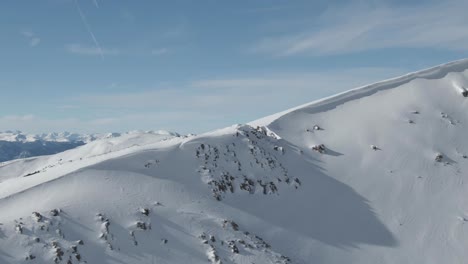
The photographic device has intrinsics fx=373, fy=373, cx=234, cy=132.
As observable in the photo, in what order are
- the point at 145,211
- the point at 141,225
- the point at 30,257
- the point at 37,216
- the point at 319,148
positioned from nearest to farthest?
the point at 30,257 < the point at 37,216 < the point at 141,225 < the point at 145,211 < the point at 319,148

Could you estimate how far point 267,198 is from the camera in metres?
29.0

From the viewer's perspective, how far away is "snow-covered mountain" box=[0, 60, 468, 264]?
845 inches

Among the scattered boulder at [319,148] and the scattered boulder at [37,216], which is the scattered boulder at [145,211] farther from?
the scattered boulder at [319,148]

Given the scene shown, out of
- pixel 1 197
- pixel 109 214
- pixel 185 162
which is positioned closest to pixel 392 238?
pixel 185 162

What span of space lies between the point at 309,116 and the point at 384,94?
1227 cm

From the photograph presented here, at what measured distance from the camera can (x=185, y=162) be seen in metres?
30.2

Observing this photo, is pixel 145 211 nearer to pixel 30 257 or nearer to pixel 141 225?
pixel 141 225

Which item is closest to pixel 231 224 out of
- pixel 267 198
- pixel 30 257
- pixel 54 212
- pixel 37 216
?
pixel 267 198

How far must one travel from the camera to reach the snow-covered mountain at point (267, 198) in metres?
21.5

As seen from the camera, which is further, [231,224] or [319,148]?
[319,148]

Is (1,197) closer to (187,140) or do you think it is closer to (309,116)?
(187,140)

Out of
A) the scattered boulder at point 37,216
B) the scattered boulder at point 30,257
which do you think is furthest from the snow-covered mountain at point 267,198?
the scattered boulder at point 37,216

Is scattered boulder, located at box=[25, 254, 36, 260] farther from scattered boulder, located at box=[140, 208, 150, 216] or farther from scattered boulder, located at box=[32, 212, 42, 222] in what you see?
scattered boulder, located at box=[140, 208, 150, 216]

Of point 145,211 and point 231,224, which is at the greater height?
point 145,211
